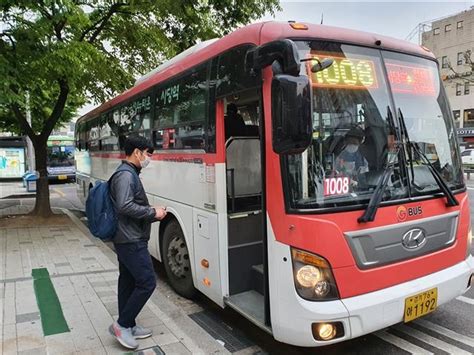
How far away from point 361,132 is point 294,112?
0.79 m

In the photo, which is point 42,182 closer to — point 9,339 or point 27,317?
point 27,317

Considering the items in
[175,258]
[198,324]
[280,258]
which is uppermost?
[280,258]

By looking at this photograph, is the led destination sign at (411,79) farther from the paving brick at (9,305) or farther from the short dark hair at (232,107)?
the paving brick at (9,305)

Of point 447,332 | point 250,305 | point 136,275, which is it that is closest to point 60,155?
point 136,275

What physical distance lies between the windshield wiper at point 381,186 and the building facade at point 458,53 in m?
44.5

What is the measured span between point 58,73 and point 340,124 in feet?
22.0

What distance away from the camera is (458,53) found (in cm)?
4422

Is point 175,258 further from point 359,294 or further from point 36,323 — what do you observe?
point 359,294

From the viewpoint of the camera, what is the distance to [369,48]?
344 centimetres

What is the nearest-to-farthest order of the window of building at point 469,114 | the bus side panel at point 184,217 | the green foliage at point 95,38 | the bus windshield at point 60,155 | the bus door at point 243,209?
the bus door at point 243,209 → the bus side panel at point 184,217 → the green foliage at point 95,38 → the bus windshield at point 60,155 → the window of building at point 469,114

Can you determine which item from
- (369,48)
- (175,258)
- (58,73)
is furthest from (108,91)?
(369,48)

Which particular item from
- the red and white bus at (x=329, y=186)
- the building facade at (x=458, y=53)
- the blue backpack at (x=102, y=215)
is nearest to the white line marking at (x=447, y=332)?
the red and white bus at (x=329, y=186)

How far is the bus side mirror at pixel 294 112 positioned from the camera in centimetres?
279

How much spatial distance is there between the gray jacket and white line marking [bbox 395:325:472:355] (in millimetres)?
2689
